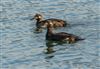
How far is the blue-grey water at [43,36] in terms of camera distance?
1716 centimetres

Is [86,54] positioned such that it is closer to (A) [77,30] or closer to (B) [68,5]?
(A) [77,30]

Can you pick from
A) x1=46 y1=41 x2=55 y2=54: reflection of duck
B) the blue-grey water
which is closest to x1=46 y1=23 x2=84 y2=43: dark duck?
the blue-grey water

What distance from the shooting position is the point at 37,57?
17.8m

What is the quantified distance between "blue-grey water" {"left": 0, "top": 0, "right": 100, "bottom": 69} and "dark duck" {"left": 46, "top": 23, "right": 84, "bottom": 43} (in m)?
0.33

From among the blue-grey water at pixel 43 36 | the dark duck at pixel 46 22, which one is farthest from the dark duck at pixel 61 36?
the dark duck at pixel 46 22

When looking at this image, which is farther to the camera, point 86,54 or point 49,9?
point 49,9

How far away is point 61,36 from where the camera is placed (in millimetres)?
20719

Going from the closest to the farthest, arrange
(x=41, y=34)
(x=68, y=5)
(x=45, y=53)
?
(x=45, y=53), (x=41, y=34), (x=68, y=5)

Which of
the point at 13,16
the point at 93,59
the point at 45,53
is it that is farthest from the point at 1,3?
the point at 93,59

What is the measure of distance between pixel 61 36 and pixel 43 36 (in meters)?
1.02

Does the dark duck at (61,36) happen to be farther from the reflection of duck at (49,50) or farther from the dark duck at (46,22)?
the dark duck at (46,22)

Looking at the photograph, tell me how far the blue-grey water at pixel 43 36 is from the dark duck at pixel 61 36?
0.33 metres

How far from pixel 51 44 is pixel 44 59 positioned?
275 centimetres

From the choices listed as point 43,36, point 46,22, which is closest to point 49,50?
point 43,36
